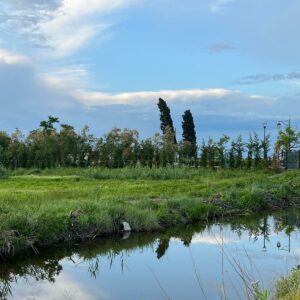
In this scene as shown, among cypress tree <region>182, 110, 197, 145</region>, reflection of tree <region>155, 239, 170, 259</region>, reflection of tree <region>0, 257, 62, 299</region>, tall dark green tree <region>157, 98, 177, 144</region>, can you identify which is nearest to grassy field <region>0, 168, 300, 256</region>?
reflection of tree <region>0, 257, 62, 299</region>

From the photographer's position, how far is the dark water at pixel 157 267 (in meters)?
9.52

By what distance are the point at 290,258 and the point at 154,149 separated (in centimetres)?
2446

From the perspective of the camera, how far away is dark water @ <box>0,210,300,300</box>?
9523mm

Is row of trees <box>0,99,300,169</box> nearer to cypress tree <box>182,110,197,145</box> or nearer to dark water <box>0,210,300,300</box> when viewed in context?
cypress tree <box>182,110,197,145</box>

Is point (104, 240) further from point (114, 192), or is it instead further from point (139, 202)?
point (114, 192)

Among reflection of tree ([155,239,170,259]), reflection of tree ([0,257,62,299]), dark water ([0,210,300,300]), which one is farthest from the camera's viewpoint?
reflection of tree ([155,239,170,259])

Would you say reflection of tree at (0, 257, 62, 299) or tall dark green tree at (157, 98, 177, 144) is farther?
tall dark green tree at (157, 98, 177, 144)

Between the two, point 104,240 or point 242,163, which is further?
point 242,163

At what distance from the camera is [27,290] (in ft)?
32.0

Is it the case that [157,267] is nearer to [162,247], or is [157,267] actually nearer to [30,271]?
[162,247]

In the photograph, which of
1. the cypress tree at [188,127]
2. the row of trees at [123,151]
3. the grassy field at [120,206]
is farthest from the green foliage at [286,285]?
the cypress tree at [188,127]

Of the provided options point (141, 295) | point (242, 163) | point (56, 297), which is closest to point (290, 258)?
point (141, 295)

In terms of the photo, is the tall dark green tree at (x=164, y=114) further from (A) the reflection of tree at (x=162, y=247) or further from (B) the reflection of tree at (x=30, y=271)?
(B) the reflection of tree at (x=30, y=271)

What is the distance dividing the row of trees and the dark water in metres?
19.0
